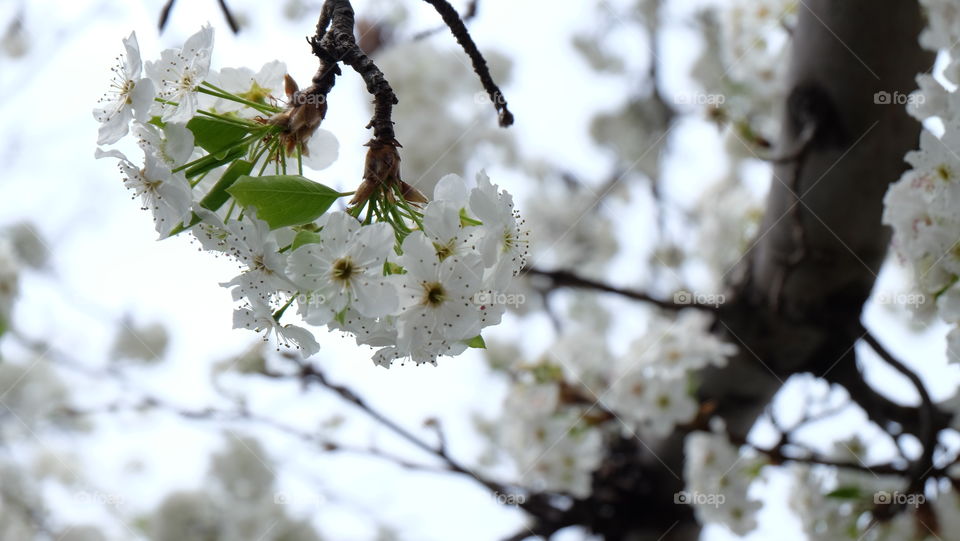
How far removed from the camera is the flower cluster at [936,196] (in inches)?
39.9

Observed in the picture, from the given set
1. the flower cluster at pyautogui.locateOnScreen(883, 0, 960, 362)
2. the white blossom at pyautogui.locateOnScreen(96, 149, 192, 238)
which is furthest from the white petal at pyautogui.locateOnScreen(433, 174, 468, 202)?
the flower cluster at pyautogui.locateOnScreen(883, 0, 960, 362)

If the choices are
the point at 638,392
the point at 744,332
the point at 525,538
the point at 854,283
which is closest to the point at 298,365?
the point at 525,538

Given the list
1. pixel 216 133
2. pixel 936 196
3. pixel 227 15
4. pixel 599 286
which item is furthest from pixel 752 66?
pixel 216 133

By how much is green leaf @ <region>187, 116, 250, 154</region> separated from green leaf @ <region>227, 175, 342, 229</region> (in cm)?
7

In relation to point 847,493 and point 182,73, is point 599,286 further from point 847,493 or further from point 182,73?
point 182,73

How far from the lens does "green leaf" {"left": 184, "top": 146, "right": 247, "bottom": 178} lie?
68cm

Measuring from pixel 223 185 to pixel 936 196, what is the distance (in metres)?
0.92

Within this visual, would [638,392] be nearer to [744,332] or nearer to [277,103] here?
[744,332]

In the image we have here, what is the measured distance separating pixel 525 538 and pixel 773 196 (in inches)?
36.5

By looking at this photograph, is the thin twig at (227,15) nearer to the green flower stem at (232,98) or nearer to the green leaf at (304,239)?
the green flower stem at (232,98)

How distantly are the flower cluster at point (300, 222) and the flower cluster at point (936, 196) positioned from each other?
0.66m

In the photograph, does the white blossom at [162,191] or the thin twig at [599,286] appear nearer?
the white blossom at [162,191]

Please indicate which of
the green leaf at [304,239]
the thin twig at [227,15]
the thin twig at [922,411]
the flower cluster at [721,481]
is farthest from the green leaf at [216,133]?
the flower cluster at [721,481]

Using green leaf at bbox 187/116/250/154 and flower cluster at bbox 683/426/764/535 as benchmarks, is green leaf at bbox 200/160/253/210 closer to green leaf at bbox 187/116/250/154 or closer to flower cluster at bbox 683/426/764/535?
green leaf at bbox 187/116/250/154
